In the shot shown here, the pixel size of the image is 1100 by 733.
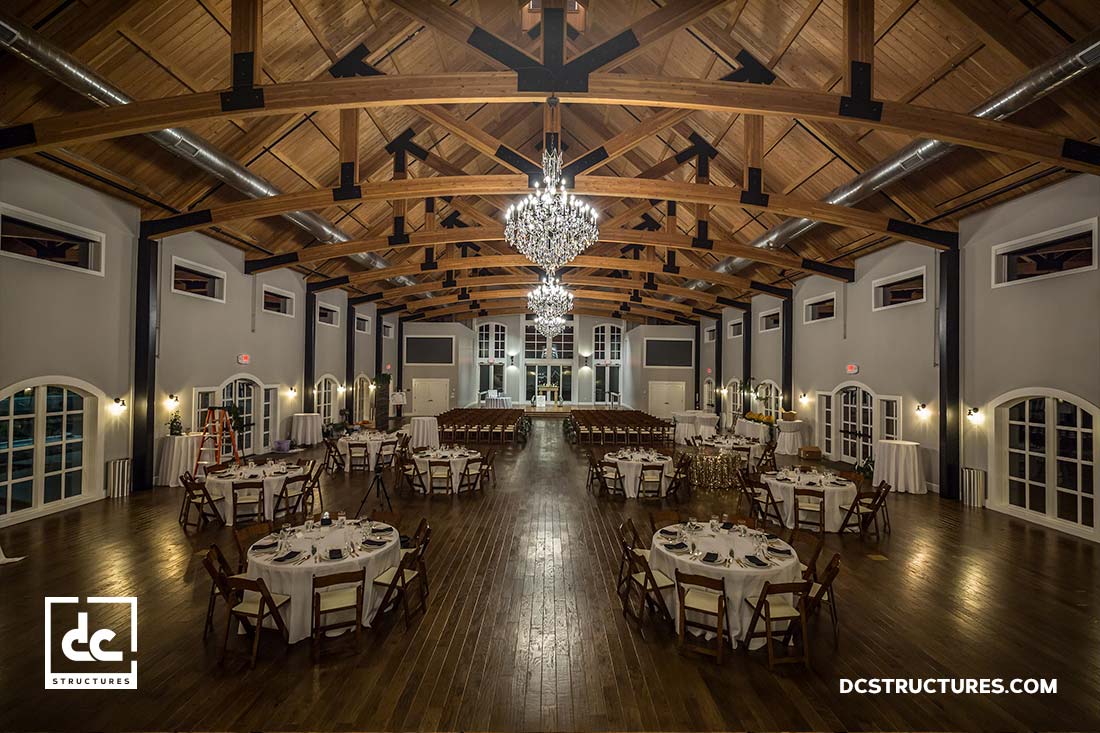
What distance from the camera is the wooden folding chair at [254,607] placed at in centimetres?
393

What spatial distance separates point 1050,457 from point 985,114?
5373 millimetres

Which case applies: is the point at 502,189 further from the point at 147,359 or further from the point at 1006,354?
the point at 1006,354

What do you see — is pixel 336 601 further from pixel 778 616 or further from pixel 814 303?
pixel 814 303

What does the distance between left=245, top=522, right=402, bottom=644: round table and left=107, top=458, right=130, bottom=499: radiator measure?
20.4 feet

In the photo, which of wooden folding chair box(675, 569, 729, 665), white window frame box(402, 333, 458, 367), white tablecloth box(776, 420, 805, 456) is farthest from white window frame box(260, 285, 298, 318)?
white tablecloth box(776, 420, 805, 456)

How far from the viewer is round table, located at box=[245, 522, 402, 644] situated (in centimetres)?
428

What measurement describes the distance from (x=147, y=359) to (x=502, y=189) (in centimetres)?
722

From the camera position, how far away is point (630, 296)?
2059 cm

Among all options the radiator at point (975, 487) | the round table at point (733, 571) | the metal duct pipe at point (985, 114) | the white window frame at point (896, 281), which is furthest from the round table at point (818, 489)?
the white window frame at point (896, 281)

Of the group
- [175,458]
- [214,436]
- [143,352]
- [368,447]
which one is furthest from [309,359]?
[143,352]

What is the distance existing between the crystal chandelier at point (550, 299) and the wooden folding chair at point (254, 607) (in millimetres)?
9635

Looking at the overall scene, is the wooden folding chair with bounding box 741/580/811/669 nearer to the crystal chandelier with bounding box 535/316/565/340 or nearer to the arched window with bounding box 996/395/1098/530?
the arched window with bounding box 996/395/1098/530

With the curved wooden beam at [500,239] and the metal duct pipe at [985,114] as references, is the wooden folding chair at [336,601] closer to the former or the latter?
the metal duct pipe at [985,114]

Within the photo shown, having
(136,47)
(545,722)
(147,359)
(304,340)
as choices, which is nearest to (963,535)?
(545,722)
